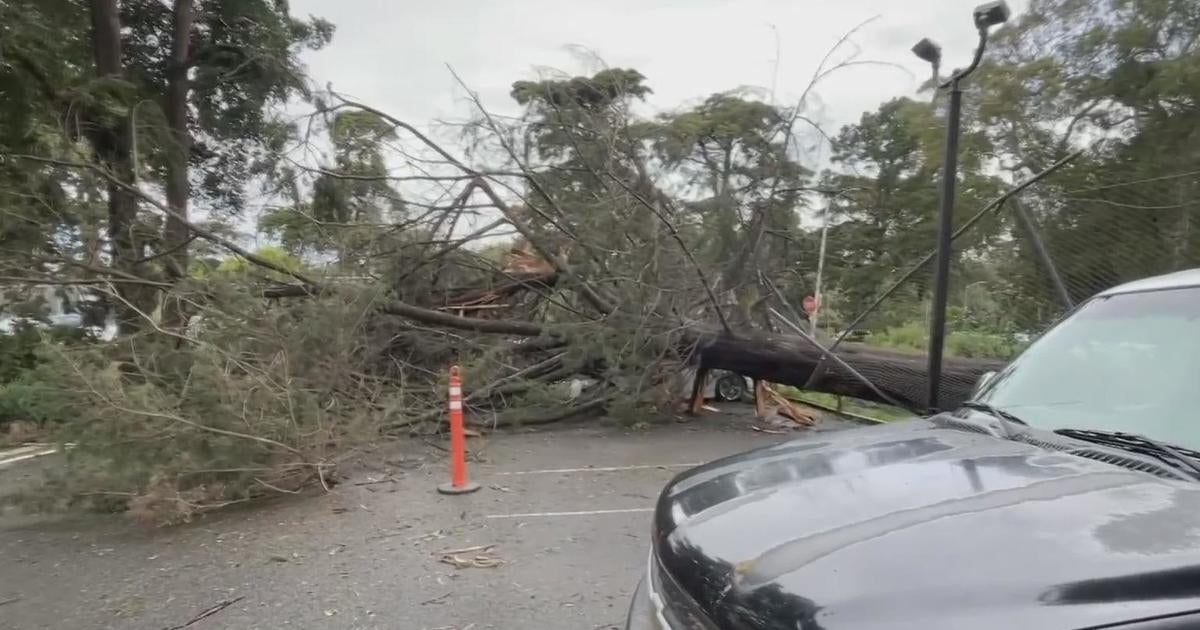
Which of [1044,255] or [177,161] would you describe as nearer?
[1044,255]

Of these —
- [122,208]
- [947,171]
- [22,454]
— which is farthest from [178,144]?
[947,171]

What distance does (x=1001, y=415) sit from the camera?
9.30ft

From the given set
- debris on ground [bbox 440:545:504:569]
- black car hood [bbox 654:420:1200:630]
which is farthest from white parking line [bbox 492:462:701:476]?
black car hood [bbox 654:420:1200:630]

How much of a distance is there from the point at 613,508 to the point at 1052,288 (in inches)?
180

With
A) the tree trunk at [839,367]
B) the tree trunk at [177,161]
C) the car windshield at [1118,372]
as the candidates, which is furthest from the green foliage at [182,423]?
the car windshield at [1118,372]

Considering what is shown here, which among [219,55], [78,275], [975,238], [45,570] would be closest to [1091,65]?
[975,238]

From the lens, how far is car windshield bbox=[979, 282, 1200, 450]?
2.43 meters

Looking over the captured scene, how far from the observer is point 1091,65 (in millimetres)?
7922

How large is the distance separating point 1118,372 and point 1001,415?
1.26 ft

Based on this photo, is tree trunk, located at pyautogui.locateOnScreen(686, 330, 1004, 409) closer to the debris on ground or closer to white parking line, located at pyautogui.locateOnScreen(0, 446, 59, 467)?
the debris on ground

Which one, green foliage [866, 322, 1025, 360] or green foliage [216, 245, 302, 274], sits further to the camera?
green foliage [216, 245, 302, 274]

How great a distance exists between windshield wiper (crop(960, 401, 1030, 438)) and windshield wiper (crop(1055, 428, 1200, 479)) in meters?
0.15

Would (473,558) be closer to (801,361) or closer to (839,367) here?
(839,367)

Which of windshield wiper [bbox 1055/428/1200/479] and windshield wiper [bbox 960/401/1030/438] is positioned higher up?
windshield wiper [bbox 960/401/1030/438]
